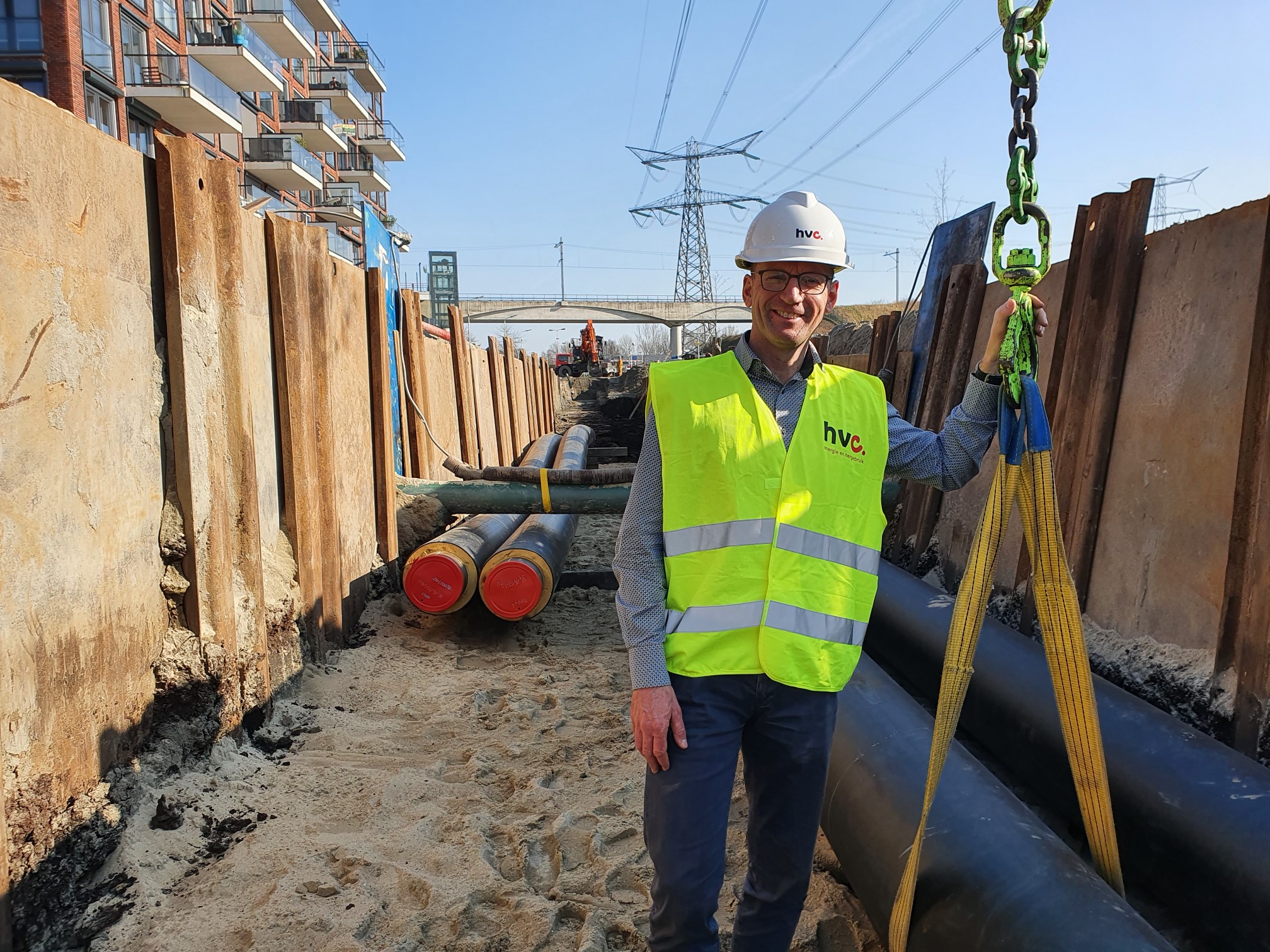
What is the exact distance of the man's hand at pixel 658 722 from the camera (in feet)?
6.71

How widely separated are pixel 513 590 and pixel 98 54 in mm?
30241

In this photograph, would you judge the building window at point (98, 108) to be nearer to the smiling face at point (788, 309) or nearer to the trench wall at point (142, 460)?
the trench wall at point (142, 460)

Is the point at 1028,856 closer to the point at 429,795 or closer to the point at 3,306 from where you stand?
the point at 429,795

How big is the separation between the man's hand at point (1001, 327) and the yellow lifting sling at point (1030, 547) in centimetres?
3

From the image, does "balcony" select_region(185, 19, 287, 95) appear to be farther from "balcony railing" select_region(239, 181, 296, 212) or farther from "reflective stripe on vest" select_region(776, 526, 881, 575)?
"reflective stripe on vest" select_region(776, 526, 881, 575)

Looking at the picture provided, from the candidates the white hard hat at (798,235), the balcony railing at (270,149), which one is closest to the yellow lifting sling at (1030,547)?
the white hard hat at (798,235)

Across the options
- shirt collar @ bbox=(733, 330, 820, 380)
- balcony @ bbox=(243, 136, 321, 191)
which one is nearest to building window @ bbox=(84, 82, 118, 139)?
balcony @ bbox=(243, 136, 321, 191)

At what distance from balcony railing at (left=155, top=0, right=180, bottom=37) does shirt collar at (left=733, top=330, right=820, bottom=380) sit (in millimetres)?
38206

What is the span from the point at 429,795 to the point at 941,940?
8.07ft

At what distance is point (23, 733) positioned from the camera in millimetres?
2604

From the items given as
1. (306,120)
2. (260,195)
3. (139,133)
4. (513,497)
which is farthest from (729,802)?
(306,120)

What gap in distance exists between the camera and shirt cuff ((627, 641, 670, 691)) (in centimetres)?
207

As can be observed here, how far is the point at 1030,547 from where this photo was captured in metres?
2.14

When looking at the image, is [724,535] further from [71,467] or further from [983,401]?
[71,467]
